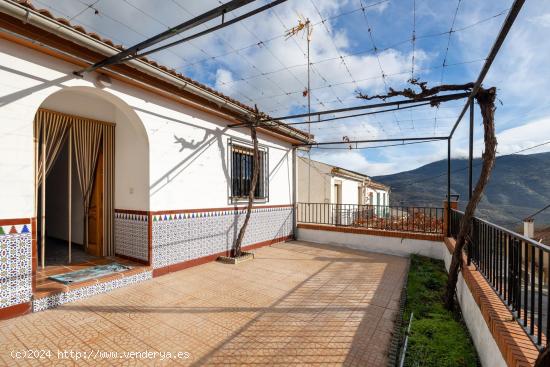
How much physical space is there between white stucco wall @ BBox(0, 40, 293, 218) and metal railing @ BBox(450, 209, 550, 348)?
4579 millimetres

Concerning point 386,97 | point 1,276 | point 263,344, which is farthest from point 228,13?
point 1,276

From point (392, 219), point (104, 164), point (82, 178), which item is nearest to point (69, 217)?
point (82, 178)

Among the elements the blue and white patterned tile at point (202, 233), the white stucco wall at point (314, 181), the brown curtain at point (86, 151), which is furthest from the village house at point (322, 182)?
the brown curtain at point (86, 151)

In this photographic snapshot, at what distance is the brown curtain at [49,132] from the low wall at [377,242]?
6297 mm

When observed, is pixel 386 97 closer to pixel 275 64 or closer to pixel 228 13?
pixel 275 64

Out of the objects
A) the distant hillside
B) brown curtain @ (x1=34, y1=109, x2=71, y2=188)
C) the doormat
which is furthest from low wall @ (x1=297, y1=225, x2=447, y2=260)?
the distant hillside

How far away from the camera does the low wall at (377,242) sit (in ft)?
20.9

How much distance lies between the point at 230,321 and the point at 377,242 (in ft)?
16.4

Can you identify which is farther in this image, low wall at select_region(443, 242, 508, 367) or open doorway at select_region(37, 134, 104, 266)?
open doorway at select_region(37, 134, 104, 266)

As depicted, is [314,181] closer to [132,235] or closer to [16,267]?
[132,235]

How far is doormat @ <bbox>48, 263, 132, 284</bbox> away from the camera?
381cm

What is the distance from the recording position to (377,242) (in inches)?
276

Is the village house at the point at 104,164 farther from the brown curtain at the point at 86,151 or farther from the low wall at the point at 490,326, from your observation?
the low wall at the point at 490,326

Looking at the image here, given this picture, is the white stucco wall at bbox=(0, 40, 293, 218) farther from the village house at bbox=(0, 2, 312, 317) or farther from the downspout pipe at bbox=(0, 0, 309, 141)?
the downspout pipe at bbox=(0, 0, 309, 141)
